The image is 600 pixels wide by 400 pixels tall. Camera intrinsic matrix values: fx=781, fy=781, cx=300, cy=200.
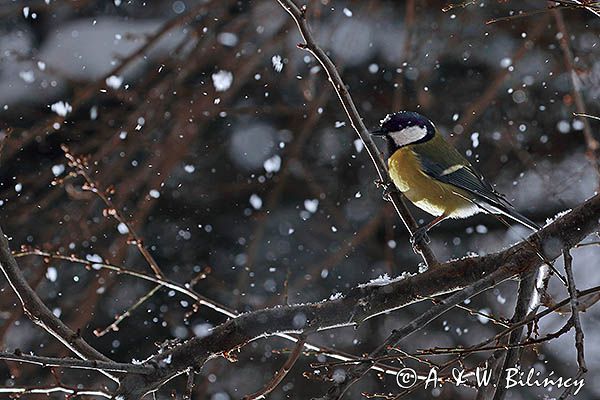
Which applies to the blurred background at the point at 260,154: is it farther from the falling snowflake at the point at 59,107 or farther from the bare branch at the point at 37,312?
the bare branch at the point at 37,312

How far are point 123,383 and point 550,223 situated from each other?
2.82 ft

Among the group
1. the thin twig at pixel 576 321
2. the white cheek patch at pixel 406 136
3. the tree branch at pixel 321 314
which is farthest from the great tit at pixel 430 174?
the thin twig at pixel 576 321

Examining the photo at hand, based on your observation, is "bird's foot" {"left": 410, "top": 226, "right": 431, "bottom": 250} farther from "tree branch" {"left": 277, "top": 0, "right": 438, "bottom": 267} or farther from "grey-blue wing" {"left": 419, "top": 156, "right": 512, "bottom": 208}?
"grey-blue wing" {"left": 419, "top": 156, "right": 512, "bottom": 208}

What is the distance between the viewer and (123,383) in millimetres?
1484

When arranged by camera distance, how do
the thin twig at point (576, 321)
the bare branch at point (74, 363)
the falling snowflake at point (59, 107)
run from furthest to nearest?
the falling snowflake at point (59, 107), the bare branch at point (74, 363), the thin twig at point (576, 321)

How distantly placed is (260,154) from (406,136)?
2363 mm

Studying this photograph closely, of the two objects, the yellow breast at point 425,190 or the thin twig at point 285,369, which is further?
the yellow breast at point 425,190

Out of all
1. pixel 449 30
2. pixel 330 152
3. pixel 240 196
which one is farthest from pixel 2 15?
pixel 449 30

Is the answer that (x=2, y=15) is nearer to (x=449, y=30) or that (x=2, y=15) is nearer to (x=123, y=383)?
(x=449, y=30)

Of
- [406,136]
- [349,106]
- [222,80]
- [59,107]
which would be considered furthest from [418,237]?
[59,107]

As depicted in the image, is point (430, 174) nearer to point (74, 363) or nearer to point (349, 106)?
point (349, 106)

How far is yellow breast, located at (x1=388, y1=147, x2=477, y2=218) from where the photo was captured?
7.61 feet

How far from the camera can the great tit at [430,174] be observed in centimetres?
229

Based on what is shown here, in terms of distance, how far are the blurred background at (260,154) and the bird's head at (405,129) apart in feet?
3.97
